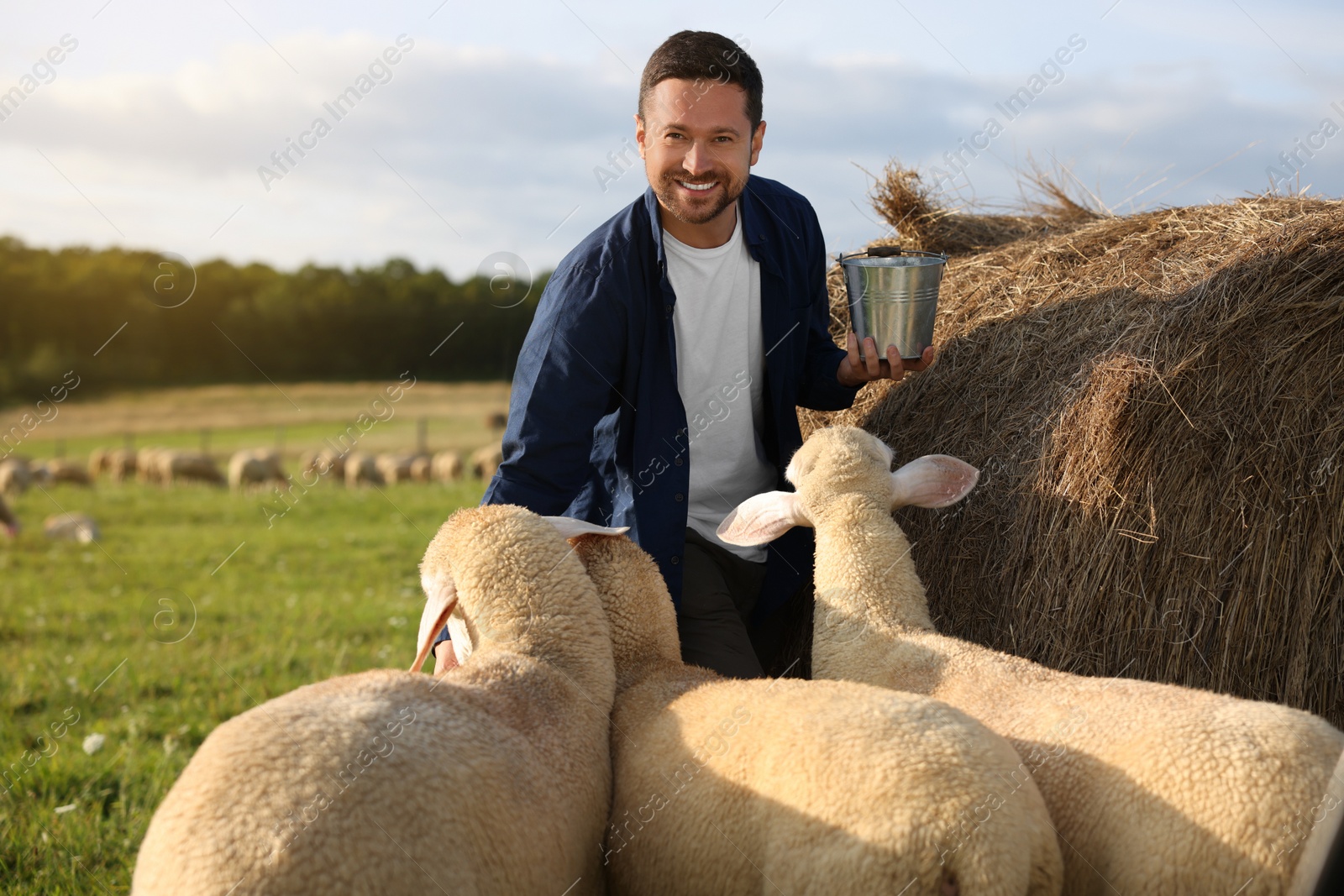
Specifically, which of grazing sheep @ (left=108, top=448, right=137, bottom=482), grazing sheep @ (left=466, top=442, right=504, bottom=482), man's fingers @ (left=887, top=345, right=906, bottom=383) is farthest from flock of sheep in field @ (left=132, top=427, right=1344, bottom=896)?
grazing sheep @ (left=108, top=448, right=137, bottom=482)

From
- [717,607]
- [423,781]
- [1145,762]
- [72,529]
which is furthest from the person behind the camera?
[72,529]

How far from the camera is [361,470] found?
18281mm

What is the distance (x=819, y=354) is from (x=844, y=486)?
3.78 ft

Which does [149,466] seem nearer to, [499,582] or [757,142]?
[757,142]

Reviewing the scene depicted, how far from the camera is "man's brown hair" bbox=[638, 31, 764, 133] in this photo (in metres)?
3.84

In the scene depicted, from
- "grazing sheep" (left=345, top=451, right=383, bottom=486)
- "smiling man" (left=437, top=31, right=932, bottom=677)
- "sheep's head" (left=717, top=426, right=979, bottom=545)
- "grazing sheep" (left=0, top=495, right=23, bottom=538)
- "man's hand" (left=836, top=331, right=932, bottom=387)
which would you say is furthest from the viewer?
"grazing sheep" (left=345, top=451, right=383, bottom=486)

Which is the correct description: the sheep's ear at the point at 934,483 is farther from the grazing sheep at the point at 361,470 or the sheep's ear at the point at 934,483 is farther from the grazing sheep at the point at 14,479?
the grazing sheep at the point at 14,479

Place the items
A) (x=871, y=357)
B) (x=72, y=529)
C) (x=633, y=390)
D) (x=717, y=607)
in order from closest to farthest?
(x=871, y=357)
(x=717, y=607)
(x=633, y=390)
(x=72, y=529)

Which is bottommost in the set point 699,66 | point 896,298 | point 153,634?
point 153,634

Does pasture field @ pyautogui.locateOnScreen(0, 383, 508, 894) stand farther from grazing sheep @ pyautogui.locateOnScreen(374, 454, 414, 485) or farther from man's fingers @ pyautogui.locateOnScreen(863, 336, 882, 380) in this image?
man's fingers @ pyautogui.locateOnScreen(863, 336, 882, 380)

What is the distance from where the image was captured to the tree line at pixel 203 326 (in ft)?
75.3

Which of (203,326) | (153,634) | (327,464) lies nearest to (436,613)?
(153,634)

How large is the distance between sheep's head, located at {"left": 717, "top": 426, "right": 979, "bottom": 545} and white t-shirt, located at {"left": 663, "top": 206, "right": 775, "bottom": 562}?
69 cm

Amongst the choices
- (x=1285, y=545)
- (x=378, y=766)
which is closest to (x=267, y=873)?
(x=378, y=766)
